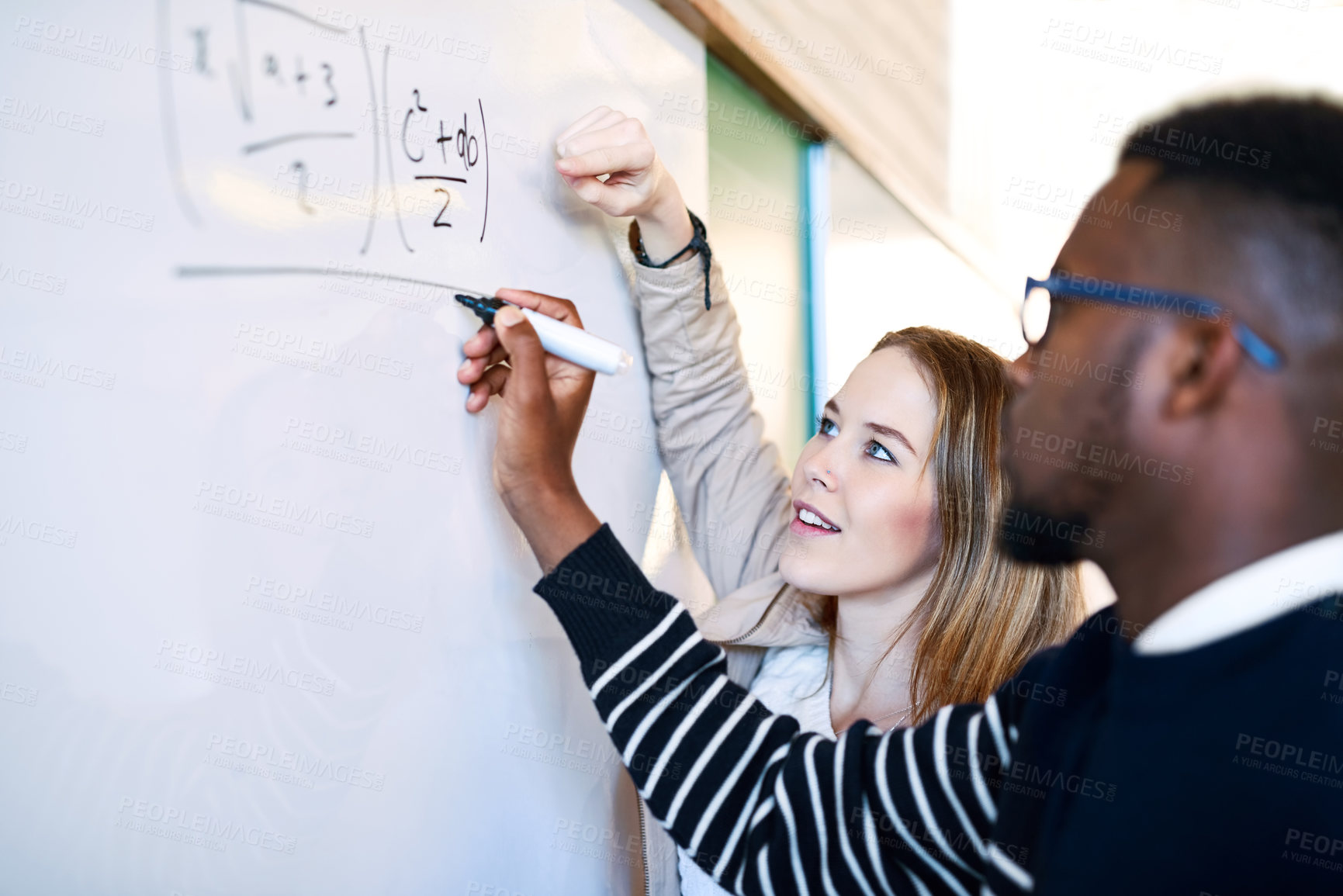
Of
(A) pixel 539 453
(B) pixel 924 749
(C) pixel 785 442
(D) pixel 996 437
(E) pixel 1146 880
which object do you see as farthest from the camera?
(C) pixel 785 442

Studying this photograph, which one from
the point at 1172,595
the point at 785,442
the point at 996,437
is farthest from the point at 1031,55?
the point at 1172,595

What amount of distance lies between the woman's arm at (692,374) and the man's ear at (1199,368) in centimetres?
52

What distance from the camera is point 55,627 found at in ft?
1.44

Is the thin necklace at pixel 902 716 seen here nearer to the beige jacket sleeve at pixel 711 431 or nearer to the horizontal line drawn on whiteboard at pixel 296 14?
the beige jacket sleeve at pixel 711 431

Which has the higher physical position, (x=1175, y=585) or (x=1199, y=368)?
(x=1199, y=368)

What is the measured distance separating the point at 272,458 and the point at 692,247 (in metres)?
0.53

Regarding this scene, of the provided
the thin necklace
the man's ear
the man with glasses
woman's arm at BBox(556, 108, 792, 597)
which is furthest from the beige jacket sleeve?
the man's ear

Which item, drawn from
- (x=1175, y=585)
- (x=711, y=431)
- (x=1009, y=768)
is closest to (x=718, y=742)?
(x=1009, y=768)

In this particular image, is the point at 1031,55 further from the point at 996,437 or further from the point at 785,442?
the point at 996,437

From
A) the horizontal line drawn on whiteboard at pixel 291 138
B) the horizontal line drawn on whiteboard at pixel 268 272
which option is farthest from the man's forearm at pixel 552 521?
the horizontal line drawn on whiteboard at pixel 291 138

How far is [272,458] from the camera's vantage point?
1.78ft

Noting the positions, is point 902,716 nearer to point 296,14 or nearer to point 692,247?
point 692,247

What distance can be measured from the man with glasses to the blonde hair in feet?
1.16

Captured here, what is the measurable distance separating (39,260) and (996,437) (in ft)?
2.90
